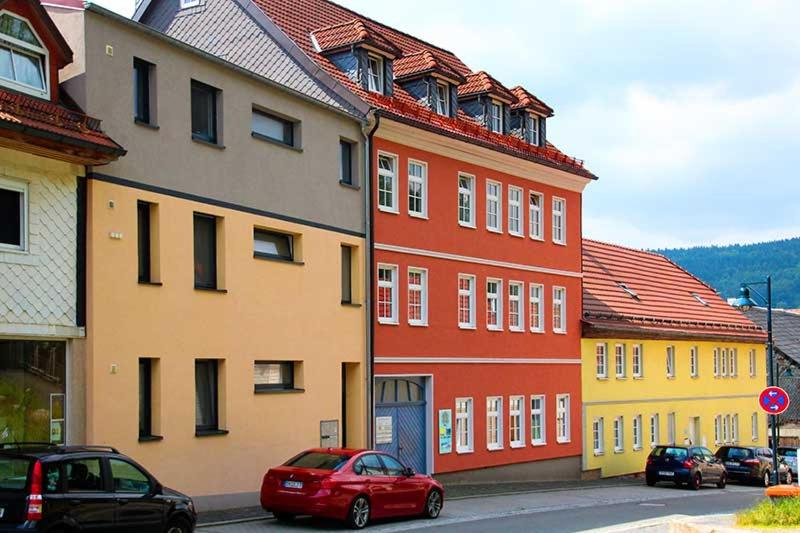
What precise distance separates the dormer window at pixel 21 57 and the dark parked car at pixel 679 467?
26.2 metres

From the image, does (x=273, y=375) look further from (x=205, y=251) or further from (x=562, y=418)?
(x=562, y=418)

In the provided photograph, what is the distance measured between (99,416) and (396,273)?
1181cm

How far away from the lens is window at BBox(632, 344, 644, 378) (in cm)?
4241

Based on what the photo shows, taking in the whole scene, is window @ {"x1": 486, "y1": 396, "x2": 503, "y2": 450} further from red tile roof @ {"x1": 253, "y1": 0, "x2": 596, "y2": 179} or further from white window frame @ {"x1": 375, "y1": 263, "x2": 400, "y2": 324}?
red tile roof @ {"x1": 253, "y1": 0, "x2": 596, "y2": 179}

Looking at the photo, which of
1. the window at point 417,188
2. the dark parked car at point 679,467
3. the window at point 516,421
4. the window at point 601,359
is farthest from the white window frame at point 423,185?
the dark parked car at point 679,467

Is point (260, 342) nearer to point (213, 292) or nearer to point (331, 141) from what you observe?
point (213, 292)

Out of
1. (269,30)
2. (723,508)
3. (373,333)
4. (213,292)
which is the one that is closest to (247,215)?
(213,292)

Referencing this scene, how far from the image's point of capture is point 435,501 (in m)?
23.5

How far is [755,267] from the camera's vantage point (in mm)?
181125

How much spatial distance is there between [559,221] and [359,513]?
19.9 metres

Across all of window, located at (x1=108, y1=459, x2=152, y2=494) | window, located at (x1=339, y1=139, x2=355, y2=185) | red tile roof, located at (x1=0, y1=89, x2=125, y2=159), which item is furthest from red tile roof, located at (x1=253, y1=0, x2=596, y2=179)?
window, located at (x1=108, y1=459, x2=152, y2=494)

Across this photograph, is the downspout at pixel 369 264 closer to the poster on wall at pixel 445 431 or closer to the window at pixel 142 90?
the poster on wall at pixel 445 431

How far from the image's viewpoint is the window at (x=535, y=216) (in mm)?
36625

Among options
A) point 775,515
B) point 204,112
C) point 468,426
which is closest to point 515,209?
point 468,426
